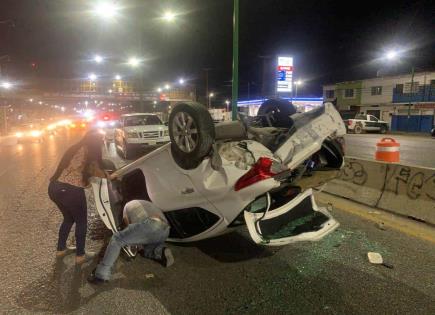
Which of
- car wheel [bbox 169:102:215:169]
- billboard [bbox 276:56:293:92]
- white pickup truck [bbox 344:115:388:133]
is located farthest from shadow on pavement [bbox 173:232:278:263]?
billboard [bbox 276:56:293:92]

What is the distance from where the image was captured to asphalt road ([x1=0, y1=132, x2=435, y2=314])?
3.16 metres

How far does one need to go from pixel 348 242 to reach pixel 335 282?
120cm

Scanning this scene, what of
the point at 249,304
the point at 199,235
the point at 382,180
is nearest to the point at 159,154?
the point at 199,235

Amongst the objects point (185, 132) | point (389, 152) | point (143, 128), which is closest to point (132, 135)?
point (143, 128)

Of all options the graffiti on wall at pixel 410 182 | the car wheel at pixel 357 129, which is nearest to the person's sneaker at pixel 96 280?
the graffiti on wall at pixel 410 182

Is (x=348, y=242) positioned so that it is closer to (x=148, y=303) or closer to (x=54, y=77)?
(x=148, y=303)

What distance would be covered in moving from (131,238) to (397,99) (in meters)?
45.0

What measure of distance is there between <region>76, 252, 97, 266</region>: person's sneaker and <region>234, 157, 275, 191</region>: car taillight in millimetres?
2115

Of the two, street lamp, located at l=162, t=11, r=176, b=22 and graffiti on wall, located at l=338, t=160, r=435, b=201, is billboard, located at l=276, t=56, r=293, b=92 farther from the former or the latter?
graffiti on wall, located at l=338, t=160, r=435, b=201

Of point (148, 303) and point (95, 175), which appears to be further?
point (95, 175)

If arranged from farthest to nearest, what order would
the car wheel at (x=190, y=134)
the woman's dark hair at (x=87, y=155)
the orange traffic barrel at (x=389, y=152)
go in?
the orange traffic barrel at (x=389, y=152) → the woman's dark hair at (x=87, y=155) → the car wheel at (x=190, y=134)

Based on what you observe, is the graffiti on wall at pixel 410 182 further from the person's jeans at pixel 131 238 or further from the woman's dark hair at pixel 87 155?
the woman's dark hair at pixel 87 155

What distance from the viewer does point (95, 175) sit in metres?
4.07

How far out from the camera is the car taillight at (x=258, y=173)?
124 inches
